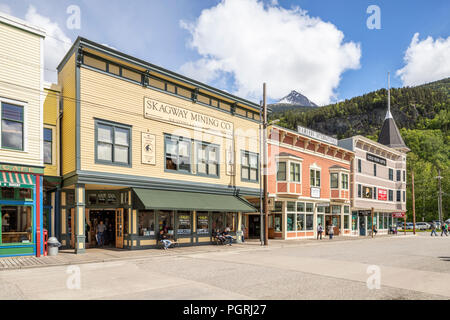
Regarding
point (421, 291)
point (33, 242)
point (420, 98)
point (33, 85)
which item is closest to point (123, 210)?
point (33, 242)

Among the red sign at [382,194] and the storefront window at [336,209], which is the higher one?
the red sign at [382,194]

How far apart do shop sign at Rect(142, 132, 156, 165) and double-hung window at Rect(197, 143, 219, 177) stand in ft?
11.2

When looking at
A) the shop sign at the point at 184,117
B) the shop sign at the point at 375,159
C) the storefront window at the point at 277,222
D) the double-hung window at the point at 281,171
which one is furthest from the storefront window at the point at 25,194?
the shop sign at the point at 375,159

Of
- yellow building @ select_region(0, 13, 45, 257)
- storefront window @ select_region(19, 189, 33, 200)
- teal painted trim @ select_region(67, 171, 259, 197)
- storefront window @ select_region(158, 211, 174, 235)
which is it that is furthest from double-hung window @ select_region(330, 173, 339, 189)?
storefront window @ select_region(19, 189, 33, 200)

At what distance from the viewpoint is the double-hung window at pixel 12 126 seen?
51.8 ft

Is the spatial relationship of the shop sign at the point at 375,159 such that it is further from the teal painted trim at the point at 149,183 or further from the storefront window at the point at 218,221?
the storefront window at the point at 218,221

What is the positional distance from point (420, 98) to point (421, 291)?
499ft

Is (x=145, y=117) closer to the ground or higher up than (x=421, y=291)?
higher up

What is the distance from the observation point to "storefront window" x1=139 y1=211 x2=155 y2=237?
1983cm

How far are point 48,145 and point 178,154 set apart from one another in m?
7.05

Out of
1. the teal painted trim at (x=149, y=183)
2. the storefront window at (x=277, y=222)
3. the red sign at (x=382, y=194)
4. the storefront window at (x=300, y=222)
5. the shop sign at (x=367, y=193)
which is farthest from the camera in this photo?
the red sign at (x=382, y=194)

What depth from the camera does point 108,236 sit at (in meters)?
21.3

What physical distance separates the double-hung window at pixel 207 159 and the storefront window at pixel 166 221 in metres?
3.42

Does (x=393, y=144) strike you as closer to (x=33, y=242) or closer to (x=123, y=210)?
(x=123, y=210)
